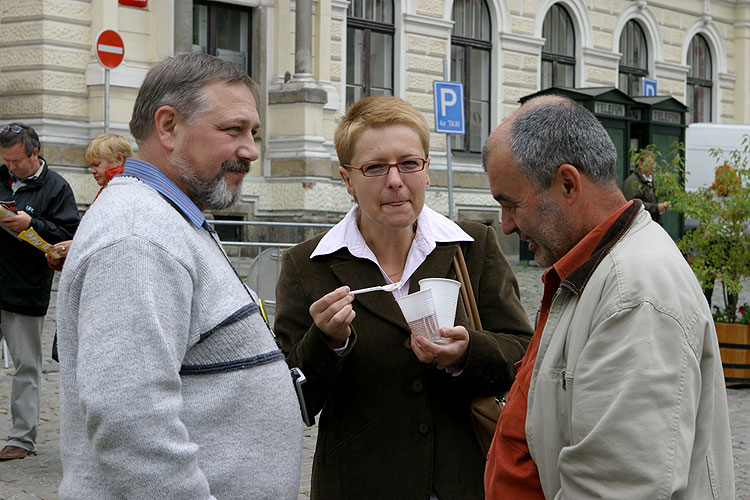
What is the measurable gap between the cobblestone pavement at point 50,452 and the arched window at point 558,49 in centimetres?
1493

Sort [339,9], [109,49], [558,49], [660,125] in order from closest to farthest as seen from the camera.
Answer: [109,49] → [339,9] → [660,125] → [558,49]

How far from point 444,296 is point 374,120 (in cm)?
57

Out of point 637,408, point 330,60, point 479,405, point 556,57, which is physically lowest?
point 479,405

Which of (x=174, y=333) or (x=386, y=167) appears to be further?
(x=386, y=167)

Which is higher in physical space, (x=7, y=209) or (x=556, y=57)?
(x=556, y=57)

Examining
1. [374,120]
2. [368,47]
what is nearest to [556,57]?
[368,47]

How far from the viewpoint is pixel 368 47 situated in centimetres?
2016

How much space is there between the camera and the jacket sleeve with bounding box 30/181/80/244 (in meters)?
6.19

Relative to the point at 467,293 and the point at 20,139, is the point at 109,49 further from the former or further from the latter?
the point at 467,293

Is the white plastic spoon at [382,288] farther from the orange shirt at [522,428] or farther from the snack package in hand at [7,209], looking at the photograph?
the snack package in hand at [7,209]

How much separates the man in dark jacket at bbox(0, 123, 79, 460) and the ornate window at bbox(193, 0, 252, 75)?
11.9 meters

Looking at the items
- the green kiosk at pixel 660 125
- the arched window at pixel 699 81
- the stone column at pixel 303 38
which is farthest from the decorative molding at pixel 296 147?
the arched window at pixel 699 81

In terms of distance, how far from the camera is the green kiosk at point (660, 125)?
63.3 feet

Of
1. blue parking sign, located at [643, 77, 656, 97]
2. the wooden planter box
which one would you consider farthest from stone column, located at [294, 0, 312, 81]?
the wooden planter box
